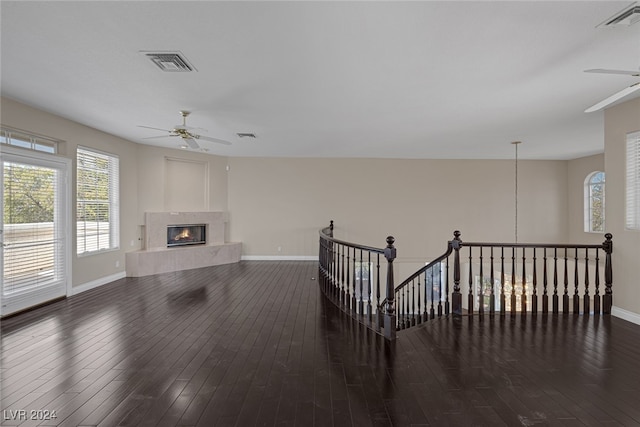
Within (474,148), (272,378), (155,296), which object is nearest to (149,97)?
(155,296)

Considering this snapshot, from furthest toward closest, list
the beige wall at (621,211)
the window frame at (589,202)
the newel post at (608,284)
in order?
the window frame at (589,202) < the newel post at (608,284) < the beige wall at (621,211)

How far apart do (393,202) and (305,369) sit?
707cm

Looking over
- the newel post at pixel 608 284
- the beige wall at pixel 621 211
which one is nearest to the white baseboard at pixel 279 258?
the newel post at pixel 608 284

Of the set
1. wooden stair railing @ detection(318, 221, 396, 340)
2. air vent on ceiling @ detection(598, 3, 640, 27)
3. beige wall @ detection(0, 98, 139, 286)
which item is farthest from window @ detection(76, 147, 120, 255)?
air vent on ceiling @ detection(598, 3, 640, 27)

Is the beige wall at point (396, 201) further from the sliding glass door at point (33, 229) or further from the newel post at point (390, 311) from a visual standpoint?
the newel post at point (390, 311)

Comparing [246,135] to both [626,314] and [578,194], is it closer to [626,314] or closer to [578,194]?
[626,314]

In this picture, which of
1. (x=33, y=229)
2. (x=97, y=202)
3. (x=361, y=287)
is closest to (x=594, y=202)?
(x=361, y=287)

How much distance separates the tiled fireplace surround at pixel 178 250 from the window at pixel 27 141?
8.12ft

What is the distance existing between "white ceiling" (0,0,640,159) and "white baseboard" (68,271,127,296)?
9.73ft

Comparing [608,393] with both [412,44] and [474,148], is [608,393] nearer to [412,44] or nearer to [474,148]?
[412,44]

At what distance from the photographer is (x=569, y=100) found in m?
4.17

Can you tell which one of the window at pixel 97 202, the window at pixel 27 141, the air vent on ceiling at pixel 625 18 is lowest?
the window at pixel 97 202

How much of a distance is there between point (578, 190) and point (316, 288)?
27.9 feet

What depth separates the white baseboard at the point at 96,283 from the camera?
534 cm
